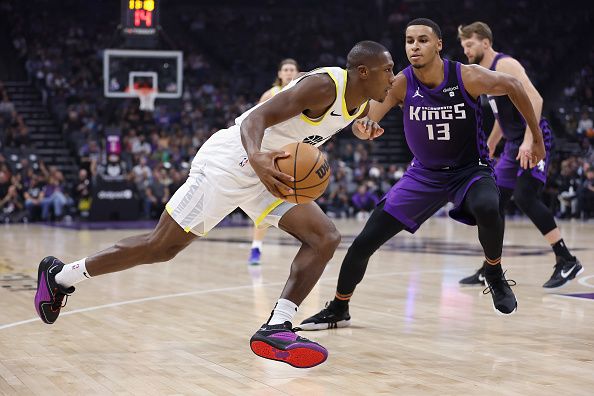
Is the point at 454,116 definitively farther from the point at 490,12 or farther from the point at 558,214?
the point at 490,12

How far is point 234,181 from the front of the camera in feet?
15.3

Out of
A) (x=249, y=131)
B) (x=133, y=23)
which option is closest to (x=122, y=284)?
(x=249, y=131)

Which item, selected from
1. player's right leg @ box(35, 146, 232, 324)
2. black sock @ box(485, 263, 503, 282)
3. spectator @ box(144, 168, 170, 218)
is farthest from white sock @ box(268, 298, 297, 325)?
spectator @ box(144, 168, 170, 218)

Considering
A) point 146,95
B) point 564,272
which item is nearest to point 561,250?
point 564,272

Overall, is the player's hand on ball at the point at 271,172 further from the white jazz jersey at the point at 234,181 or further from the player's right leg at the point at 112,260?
the player's right leg at the point at 112,260

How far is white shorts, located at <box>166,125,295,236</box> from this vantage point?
15.3 feet

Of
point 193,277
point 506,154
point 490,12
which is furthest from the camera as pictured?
point 490,12

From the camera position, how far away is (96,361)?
466 cm

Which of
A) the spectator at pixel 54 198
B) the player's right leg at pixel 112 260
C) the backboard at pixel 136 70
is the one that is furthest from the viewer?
the spectator at pixel 54 198

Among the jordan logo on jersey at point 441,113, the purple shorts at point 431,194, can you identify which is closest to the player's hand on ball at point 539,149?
the purple shorts at point 431,194

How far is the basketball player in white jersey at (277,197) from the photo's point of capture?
4371 millimetres

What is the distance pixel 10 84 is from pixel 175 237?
1935 cm

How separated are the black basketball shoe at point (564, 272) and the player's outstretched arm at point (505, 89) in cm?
212

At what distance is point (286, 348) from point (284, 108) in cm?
110
